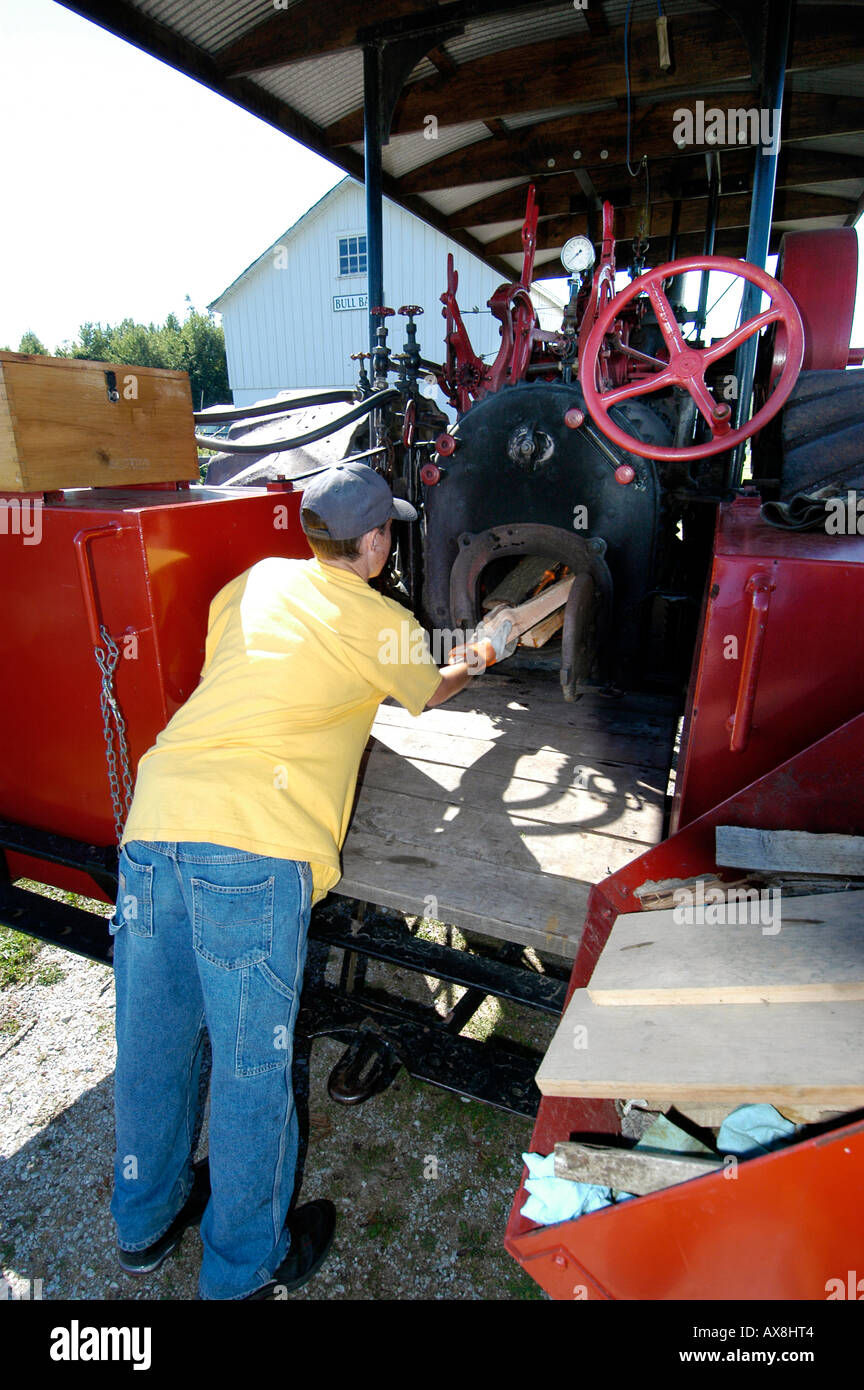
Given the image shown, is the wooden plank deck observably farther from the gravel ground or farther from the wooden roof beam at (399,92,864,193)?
the wooden roof beam at (399,92,864,193)

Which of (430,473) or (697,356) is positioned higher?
(697,356)

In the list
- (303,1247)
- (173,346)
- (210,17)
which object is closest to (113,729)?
(303,1247)

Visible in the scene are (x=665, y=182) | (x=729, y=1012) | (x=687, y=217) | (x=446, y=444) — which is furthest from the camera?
(x=687, y=217)

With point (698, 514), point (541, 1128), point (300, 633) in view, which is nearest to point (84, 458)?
point (300, 633)

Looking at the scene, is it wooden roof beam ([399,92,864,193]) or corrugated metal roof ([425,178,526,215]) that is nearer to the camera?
wooden roof beam ([399,92,864,193])

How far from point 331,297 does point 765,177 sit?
17.7 m

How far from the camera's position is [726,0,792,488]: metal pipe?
3.27 metres

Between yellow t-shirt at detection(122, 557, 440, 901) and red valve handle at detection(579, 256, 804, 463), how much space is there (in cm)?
106

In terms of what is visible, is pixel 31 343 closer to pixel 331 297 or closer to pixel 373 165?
pixel 331 297

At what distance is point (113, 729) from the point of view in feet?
7.44

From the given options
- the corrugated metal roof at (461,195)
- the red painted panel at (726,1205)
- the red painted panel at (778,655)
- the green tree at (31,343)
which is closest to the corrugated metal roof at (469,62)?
the corrugated metal roof at (461,195)

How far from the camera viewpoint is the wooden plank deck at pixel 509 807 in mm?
2061

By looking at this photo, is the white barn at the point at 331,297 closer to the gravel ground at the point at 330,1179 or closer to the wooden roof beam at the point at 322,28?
the wooden roof beam at the point at 322,28

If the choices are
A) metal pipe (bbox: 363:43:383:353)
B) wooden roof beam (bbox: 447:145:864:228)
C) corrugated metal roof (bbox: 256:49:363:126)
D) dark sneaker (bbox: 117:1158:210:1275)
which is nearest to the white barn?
wooden roof beam (bbox: 447:145:864:228)
